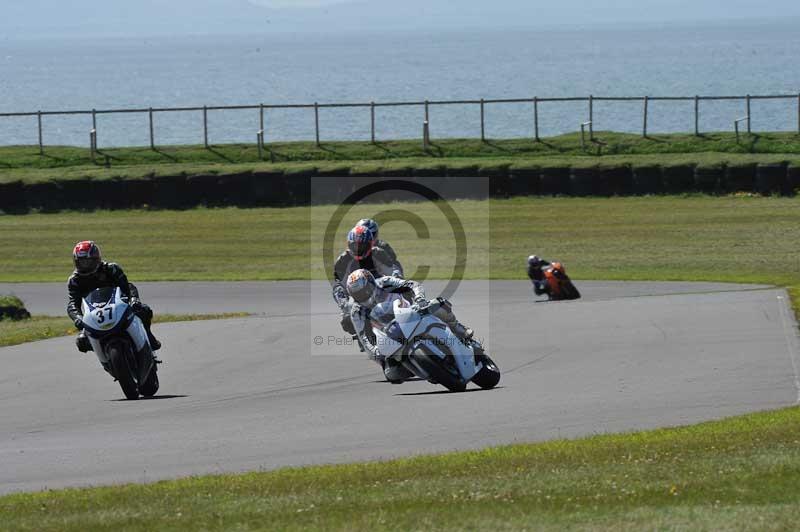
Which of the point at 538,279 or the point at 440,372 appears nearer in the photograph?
the point at 440,372

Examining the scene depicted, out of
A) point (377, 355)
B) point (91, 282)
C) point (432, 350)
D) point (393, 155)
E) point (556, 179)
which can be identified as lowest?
point (377, 355)

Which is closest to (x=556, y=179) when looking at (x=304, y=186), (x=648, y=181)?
(x=648, y=181)

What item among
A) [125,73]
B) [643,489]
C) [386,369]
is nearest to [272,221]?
[386,369]

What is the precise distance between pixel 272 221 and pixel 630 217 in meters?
8.78

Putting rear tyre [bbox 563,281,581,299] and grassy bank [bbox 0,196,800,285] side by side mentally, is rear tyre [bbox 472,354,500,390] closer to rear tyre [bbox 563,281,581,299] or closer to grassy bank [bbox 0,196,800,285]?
rear tyre [bbox 563,281,581,299]

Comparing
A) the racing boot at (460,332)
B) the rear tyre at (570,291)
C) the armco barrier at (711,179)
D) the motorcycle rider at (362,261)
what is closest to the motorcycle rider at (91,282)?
the motorcycle rider at (362,261)

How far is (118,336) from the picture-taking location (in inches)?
547

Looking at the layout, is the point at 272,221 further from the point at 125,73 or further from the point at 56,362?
the point at 125,73

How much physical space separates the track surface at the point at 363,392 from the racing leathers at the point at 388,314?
33cm

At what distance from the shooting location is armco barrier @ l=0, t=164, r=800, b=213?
36344mm

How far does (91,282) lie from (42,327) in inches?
267

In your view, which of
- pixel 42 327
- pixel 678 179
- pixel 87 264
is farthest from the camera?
pixel 678 179

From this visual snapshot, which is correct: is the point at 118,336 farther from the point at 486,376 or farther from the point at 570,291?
the point at 570,291

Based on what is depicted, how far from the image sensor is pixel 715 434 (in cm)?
1098
